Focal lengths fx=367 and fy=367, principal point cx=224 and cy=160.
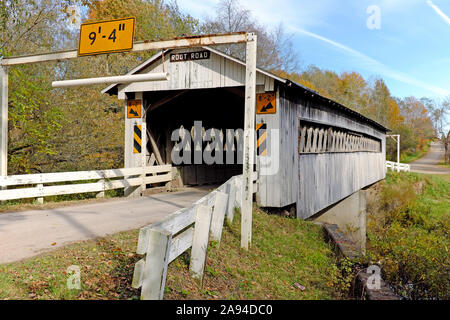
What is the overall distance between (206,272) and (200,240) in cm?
55

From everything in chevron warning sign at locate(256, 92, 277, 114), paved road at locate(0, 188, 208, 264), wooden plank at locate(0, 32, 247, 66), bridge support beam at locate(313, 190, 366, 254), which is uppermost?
wooden plank at locate(0, 32, 247, 66)

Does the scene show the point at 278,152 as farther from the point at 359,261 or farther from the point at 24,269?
the point at 24,269

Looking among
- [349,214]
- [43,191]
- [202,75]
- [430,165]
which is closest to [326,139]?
[349,214]

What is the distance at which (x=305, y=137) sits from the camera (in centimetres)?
1073

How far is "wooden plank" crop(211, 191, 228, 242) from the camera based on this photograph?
5.20 metres

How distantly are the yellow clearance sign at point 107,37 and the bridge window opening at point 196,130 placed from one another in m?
3.90

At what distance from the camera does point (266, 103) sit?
340 inches

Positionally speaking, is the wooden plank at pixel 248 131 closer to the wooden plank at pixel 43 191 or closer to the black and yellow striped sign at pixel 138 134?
the wooden plank at pixel 43 191

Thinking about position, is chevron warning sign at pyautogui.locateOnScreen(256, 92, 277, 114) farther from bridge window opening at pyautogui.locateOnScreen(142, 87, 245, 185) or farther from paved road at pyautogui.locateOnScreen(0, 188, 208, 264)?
paved road at pyautogui.locateOnScreen(0, 188, 208, 264)

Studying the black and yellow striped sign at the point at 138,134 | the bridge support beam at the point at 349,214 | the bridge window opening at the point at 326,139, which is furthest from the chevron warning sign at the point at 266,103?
the bridge support beam at the point at 349,214

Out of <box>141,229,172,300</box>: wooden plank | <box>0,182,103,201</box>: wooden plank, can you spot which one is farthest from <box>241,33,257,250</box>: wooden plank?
<box>0,182,103,201</box>: wooden plank

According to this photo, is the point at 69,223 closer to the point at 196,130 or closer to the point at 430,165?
the point at 196,130

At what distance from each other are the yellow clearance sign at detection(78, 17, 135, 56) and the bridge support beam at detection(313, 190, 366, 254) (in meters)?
9.49
